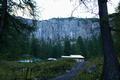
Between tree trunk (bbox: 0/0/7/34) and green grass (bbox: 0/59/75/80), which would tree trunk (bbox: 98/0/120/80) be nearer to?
tree trunk (bbox: 0/0/7/34)

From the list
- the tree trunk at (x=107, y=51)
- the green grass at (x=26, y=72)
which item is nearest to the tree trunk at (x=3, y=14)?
the green grass at (x=26, y=72)

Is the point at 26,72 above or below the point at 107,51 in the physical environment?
below

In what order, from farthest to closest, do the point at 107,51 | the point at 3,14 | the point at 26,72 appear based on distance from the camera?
the point at 26,72 < the point at 3,14 < the point at 107,51

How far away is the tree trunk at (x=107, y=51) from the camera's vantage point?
11.8 m

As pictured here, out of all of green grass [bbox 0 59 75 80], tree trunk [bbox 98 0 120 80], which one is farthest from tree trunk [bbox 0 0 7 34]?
tree trunk [bbox 98 0 120 80]

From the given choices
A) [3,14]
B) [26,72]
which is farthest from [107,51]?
[26,72]

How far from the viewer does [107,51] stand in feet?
39.4

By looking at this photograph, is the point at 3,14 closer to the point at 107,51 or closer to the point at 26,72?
the point at 107,51

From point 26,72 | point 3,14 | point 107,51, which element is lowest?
point 26,72

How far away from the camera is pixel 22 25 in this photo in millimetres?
17094

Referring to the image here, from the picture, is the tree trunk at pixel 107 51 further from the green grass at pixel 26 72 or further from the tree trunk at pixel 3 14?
the green grass at pixel 26 72

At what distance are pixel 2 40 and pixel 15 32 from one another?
0.89m

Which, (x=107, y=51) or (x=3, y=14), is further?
(x=3, y=14)

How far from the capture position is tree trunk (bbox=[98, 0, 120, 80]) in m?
11.8
